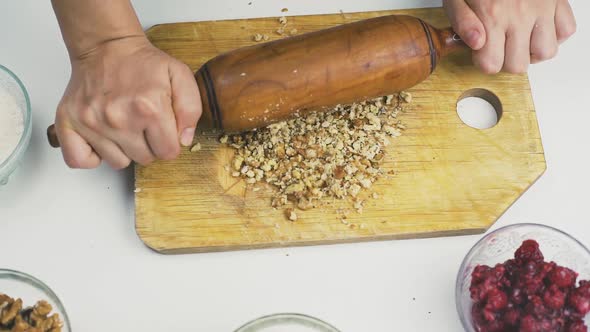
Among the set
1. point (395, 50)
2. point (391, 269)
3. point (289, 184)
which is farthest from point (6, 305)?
point (395, 50)

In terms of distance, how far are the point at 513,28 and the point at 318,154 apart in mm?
431

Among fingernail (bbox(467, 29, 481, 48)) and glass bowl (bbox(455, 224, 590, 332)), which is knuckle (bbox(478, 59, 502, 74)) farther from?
glass bowl (bbox(455, 224, 590, 332))

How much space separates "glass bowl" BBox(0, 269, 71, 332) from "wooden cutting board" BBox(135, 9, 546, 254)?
0.61 feet

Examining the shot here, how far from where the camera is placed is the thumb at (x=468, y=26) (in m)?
1.24

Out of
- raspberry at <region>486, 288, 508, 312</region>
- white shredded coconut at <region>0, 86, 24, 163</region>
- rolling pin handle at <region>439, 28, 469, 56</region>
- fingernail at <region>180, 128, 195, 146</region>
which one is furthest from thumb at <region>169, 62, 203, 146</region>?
raspberry at <region>486, 288, 508, 312</region>

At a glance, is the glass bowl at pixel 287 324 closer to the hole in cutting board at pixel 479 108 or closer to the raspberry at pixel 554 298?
the raspberry at pixel 554 298

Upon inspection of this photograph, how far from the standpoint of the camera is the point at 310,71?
3.87 ft

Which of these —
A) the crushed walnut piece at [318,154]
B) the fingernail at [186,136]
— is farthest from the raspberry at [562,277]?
the fingernail at [186,136]

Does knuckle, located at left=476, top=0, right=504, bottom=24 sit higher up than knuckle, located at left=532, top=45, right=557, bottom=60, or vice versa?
knuckle, located at left=476, top=0, right=504, bottom=24

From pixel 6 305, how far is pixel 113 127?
1.07 feet

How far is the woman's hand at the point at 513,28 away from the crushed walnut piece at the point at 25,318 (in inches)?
33.7

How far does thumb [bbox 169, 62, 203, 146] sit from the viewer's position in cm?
115

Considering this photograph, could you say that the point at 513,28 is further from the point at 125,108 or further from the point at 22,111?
the point at 22,111

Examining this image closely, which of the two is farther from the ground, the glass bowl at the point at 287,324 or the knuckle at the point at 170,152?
the knuckle at the point at 170,152
